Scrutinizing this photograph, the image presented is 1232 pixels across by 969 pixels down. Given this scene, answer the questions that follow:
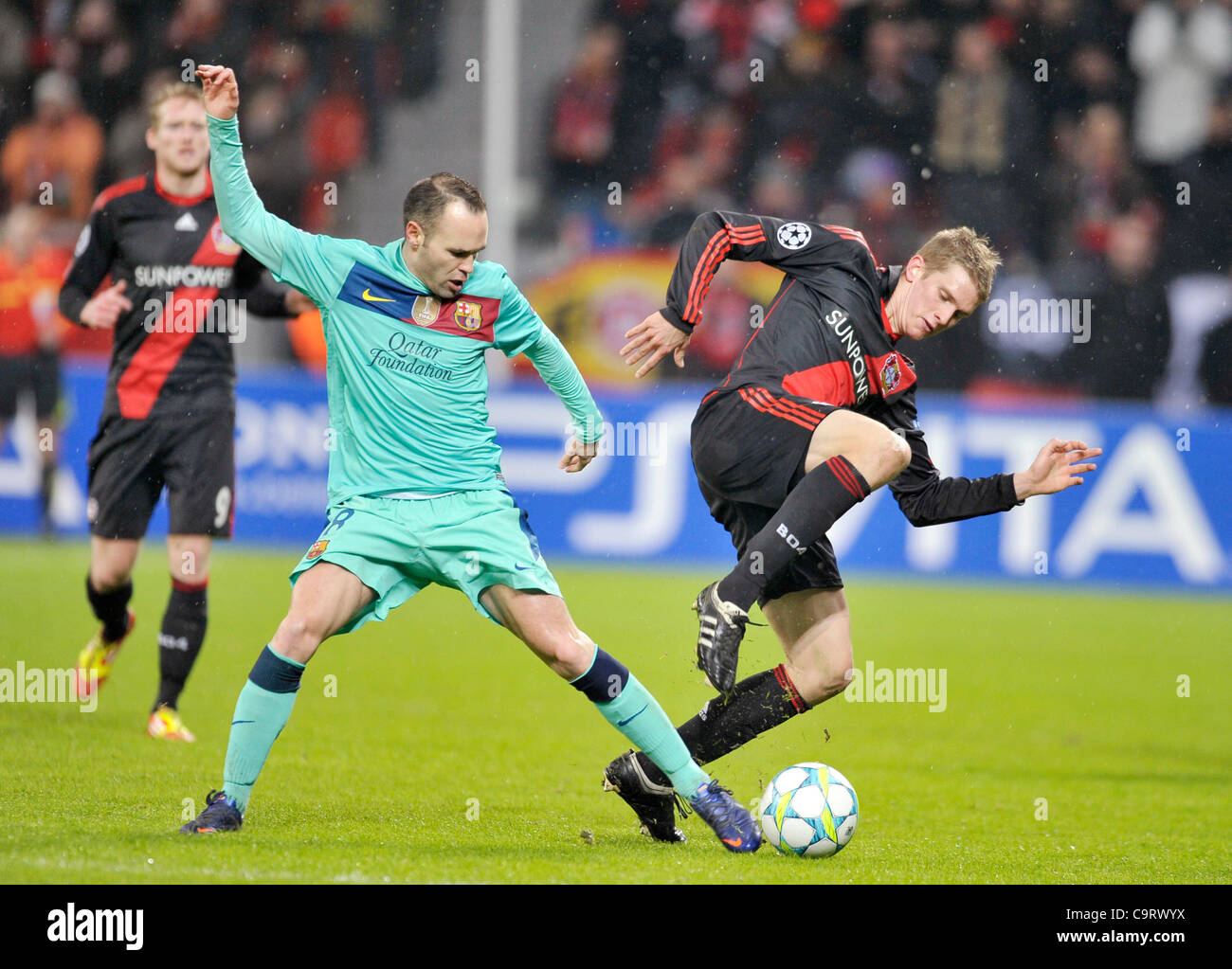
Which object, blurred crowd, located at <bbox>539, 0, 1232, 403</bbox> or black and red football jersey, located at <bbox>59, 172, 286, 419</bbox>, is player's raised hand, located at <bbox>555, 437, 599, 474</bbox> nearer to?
black and red football jersey, located at <bbox>59, 172, 286, 419</bbox>

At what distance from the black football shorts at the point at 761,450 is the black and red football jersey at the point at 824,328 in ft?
0.22

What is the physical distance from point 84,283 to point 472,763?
8.35ft

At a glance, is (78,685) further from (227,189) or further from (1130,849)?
(1130,849)

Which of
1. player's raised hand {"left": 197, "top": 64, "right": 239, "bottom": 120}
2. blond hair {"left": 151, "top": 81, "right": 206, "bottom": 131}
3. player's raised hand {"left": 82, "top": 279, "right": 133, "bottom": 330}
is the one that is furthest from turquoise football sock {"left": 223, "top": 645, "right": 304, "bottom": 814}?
blond hair {"left": 151, "top": 81, "right": 206, "bottom": 131}

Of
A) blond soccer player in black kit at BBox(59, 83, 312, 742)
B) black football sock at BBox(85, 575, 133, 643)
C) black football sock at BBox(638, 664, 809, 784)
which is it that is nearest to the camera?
black football sock at BBox(638, 664, 809, 784)

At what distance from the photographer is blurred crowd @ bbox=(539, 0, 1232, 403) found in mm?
13000

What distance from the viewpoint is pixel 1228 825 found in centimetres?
543

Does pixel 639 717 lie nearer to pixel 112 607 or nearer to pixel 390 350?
pixel 390 350

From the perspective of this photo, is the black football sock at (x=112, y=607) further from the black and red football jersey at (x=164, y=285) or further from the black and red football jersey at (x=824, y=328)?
the black and red football jersey at (x=824, y=328)

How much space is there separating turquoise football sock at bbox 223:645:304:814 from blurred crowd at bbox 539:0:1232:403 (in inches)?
353

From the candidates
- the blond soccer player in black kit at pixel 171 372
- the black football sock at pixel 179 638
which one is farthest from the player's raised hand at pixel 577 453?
the black football sock at pixel 179 638

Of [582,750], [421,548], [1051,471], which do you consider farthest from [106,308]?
[1051,471]

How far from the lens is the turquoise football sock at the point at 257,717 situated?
4371mm

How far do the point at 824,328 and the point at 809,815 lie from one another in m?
1.50
